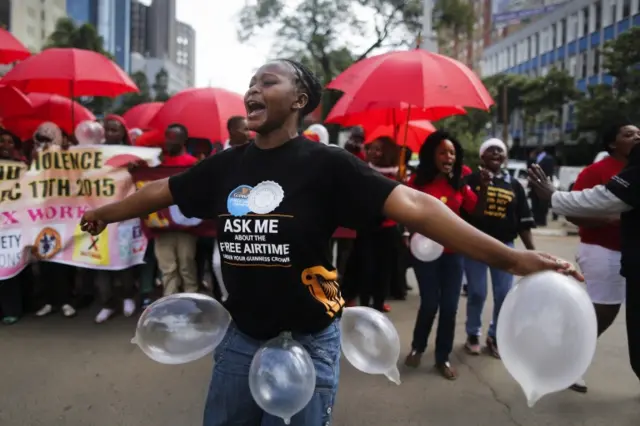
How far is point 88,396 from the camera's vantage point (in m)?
4.03

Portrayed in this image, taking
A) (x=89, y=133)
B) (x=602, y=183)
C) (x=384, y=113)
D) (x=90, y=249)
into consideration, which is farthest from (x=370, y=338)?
(x=384, y=113)

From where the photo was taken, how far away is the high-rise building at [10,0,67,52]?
52250 millimetres

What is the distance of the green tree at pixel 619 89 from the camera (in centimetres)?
2769

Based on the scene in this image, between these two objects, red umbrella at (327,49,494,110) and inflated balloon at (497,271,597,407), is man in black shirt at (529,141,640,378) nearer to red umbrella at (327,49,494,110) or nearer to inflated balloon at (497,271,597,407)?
red umbrella at (327,49,494,110)

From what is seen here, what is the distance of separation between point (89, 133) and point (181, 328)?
14.1 feet

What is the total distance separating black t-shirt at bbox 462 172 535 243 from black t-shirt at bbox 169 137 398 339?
2.98 metres

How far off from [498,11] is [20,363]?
71523mm

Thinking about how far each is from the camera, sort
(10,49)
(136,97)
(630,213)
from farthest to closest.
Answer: (136,97)
(10,49)
(630,213)

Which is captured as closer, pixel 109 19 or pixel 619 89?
pixel 619 89

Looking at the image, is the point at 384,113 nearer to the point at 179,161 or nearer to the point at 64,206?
the point at 179,161

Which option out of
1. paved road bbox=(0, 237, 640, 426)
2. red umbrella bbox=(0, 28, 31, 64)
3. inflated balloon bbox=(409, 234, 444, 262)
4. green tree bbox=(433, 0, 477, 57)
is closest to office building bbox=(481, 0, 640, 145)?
green tree bbox=(433, 0, 477, 57)

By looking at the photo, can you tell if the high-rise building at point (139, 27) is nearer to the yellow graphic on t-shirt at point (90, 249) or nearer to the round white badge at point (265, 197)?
the yellow graphic on t-shirt at point (90, 249)

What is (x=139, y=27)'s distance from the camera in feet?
474

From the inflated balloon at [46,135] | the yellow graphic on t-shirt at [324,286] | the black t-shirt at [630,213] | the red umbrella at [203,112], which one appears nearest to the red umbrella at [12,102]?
the inflated balloon at [46,135]
